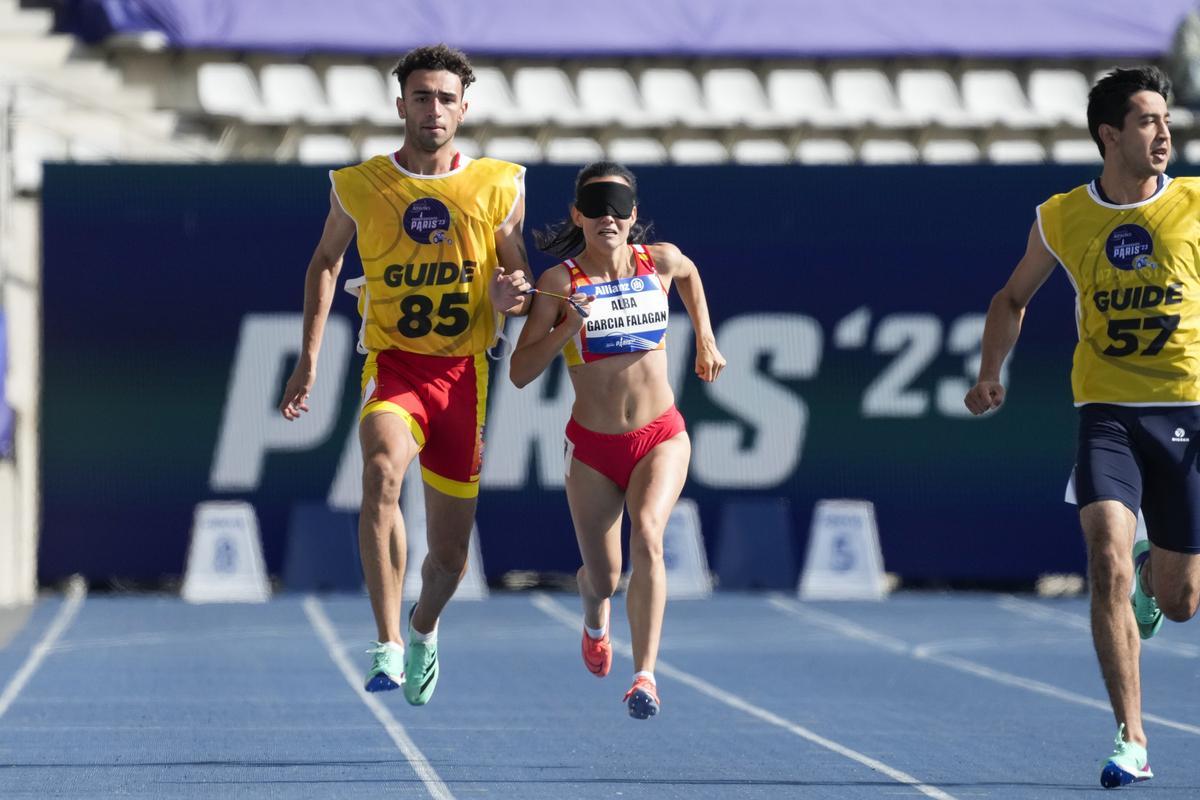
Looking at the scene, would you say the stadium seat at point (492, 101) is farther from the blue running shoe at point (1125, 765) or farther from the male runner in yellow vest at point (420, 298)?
the blue running shoe at point (1125, 765)

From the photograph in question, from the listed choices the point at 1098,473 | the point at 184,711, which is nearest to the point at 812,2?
the point at 184,711

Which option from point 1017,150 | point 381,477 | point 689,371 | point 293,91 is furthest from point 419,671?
point 1017,150

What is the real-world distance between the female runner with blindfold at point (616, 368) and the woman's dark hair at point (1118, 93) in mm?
1619

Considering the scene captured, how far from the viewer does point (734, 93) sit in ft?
79.9

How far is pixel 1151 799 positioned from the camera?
24.7ft

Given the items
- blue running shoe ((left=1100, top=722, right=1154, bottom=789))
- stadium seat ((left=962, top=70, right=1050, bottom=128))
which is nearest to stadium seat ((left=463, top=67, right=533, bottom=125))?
stadium seat ((left=962, top=70, right=1050, bottom=128))

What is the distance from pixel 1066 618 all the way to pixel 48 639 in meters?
7.59

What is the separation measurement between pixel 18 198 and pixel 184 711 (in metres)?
7.97

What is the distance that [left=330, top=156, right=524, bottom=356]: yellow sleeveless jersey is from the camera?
8.02 meters

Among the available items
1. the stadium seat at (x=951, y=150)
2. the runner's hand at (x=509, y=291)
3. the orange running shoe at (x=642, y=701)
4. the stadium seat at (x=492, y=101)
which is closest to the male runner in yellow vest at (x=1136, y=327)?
the orange running shoe at (x=642, y=701)

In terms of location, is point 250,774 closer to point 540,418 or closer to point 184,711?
point 184,711

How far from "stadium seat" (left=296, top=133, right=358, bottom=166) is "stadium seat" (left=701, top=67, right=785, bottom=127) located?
13.6ft

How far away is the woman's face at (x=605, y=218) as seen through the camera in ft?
26.5

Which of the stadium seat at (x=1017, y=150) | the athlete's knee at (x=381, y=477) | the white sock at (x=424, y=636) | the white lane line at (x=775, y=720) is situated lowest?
the white lane line at (x=775, y=720)
